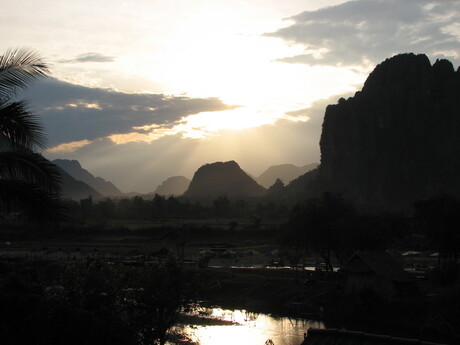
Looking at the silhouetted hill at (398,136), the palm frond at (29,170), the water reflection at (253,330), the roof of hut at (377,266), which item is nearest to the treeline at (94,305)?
the palm frond at (29,170)

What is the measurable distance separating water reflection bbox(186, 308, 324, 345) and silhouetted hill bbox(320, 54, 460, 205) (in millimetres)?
116954

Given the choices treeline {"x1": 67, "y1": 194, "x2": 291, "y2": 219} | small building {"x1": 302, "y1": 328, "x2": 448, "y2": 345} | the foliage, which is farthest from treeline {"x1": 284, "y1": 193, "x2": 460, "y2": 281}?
treeline {"x1": 67, "y1": 194, "x2": 291, "y2": 219}

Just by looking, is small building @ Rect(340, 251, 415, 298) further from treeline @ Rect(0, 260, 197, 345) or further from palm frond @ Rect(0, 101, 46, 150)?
palm frond @ Rect(0, 101, 46, 150)

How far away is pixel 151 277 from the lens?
20.9 meters

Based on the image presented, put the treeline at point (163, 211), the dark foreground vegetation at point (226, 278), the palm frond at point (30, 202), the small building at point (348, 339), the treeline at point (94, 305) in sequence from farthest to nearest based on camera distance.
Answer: the treeline at point (163, 211)
the dark foreground vegetation at point (226, 278)
the treeline at point (94, 305)
the palm frond at point (30, 202)
the small building at point (348, 339)

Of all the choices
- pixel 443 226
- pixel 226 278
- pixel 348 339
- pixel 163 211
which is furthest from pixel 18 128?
pixel 163 211

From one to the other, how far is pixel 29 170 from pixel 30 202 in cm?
65

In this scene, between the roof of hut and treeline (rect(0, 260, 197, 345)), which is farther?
the roof of hut

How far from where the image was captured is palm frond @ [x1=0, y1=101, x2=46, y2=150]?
34.9ft

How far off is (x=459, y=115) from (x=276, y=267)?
122 m

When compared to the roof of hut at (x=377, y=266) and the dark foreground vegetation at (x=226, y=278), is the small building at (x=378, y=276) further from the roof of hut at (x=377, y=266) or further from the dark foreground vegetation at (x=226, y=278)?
the dark foreground vegetation at (x=226, y=278)

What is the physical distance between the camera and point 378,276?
1428 inches

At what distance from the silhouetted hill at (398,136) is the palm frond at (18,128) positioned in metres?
143

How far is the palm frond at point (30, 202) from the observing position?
10867 mm
